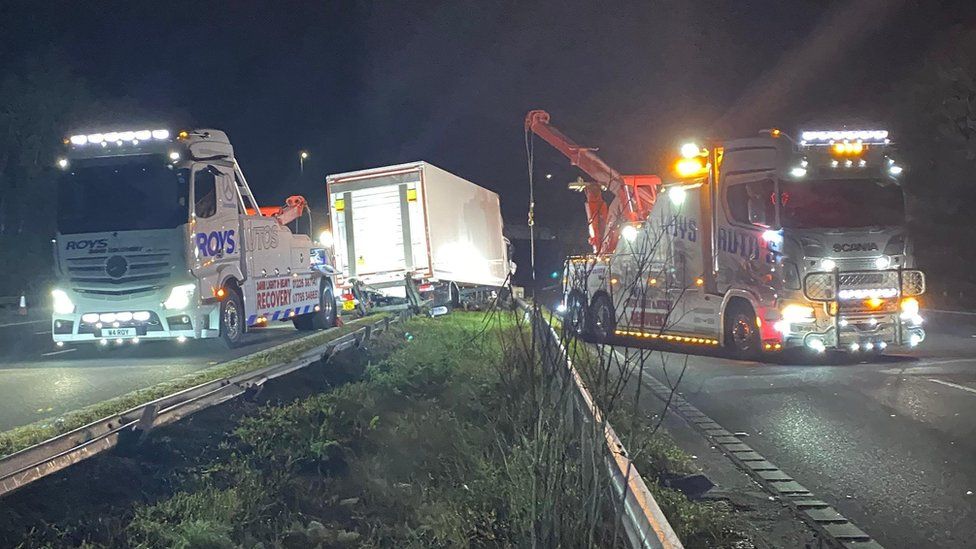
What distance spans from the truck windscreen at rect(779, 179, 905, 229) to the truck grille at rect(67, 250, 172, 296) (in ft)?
30.0

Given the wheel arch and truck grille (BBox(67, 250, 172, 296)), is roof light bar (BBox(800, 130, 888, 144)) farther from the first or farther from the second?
truck grille (BBox(67, 250, 172, 296))

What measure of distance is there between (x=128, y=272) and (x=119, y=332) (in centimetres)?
89

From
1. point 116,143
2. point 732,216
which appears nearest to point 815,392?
point 732,216

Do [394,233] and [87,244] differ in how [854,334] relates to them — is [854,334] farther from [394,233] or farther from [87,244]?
[87,244]

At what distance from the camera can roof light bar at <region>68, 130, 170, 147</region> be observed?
12.8m

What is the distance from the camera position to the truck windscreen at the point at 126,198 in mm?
12547

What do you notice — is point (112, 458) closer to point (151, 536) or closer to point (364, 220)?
point (151, 536)

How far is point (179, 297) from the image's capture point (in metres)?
12.5

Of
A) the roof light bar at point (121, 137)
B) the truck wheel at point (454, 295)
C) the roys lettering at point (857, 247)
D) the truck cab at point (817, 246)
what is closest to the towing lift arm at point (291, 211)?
the truck wheel at point (454, 295)

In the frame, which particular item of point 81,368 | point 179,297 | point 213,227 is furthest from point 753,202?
point 81,368

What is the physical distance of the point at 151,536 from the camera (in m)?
4.88

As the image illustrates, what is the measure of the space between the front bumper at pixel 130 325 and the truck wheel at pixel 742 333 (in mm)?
8347

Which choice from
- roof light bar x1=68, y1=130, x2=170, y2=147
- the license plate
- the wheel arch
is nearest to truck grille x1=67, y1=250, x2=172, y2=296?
the license plate

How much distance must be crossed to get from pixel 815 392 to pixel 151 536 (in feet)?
27.4
